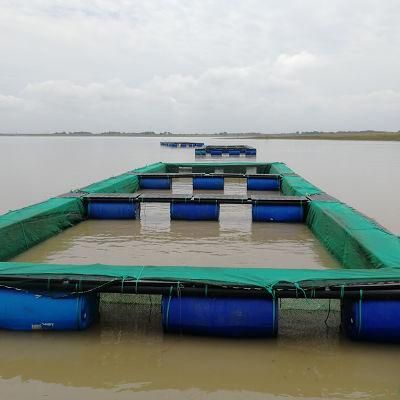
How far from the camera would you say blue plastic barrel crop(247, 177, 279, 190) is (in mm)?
18578

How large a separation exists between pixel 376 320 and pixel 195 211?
7.61m

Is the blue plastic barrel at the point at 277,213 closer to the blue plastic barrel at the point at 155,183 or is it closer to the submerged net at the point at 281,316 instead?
the submerged net at the point at 281,316

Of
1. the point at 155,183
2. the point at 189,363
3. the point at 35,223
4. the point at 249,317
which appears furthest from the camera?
the point at 155,183

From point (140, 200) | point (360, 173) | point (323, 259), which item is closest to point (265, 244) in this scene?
point (323, 259)

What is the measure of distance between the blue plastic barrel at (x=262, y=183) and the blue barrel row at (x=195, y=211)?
22.7 feet

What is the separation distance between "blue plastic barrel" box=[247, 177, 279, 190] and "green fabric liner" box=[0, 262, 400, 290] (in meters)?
13.5

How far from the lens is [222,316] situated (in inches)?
185

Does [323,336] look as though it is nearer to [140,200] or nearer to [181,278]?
[181,278]

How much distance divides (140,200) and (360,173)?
1568 centimetres

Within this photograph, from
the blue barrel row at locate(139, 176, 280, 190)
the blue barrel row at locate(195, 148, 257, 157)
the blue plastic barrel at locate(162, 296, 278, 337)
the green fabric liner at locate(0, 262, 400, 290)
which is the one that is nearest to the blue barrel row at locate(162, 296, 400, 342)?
the blue plastic barrel at locate(162, 296, 278, 337)

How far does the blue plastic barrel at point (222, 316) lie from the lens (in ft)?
15.3

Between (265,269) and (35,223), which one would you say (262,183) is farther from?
(265,269)

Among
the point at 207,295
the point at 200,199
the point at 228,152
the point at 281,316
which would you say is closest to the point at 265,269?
the point at 281,316

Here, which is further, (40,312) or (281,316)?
(281,316)
